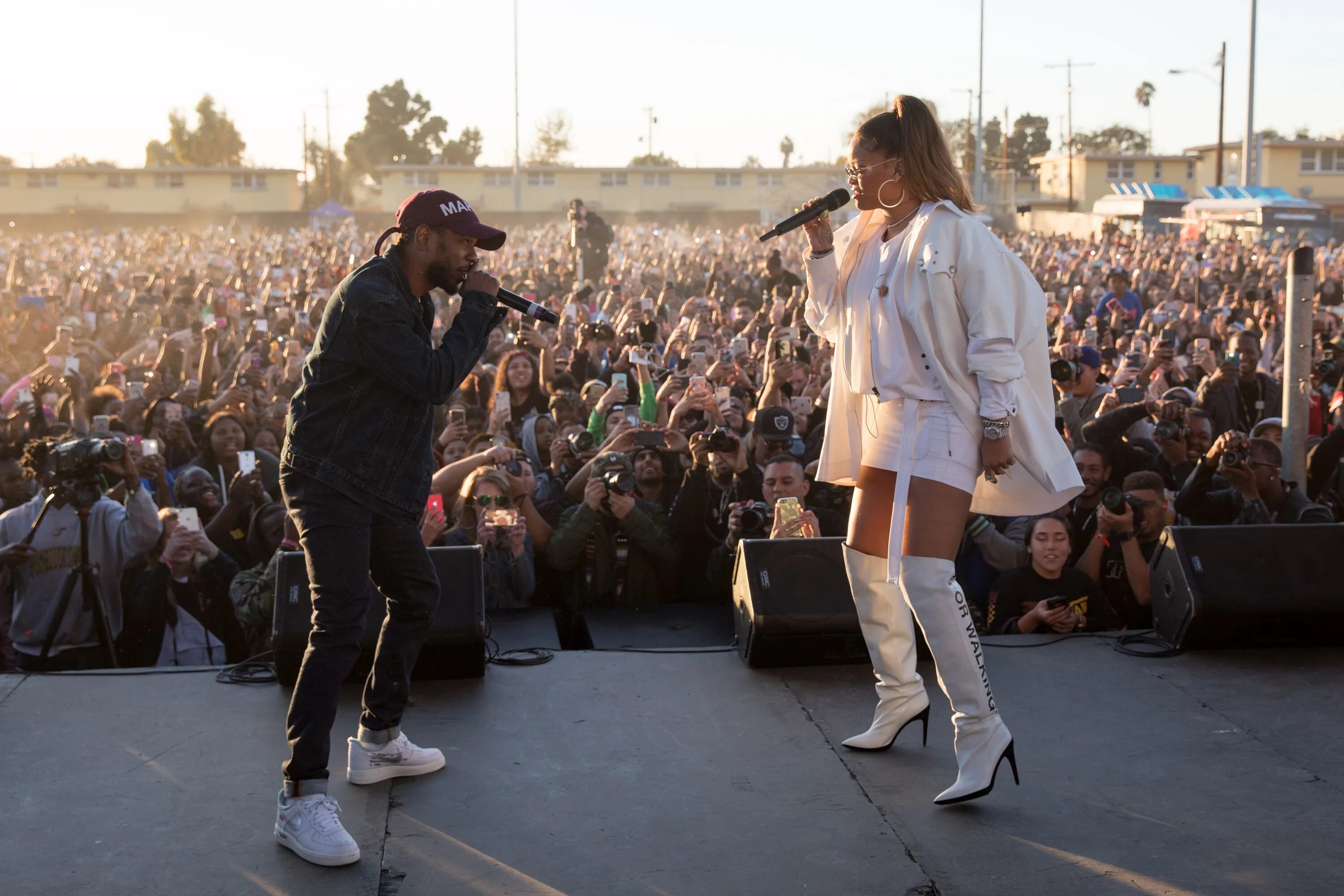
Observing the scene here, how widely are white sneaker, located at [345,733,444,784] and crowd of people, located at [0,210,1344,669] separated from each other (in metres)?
1.64

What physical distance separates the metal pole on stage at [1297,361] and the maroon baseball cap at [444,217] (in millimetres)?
4222

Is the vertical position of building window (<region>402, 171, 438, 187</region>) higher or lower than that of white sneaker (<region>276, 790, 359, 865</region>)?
higher

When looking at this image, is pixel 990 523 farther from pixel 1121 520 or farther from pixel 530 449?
pixel 530 449

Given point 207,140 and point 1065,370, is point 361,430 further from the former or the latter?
point 207,140

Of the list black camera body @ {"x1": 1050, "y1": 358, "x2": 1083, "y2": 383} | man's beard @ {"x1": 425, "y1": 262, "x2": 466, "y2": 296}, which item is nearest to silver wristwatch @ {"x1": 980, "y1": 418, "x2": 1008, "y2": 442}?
man's beard @ {"x1": 425, "y1": 262, "x2": 466, "y2": 296}

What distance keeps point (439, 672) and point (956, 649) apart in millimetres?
1836

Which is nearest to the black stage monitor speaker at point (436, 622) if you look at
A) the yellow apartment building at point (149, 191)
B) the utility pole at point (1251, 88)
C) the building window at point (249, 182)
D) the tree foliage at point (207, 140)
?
the utility pole at point (1251, 88)

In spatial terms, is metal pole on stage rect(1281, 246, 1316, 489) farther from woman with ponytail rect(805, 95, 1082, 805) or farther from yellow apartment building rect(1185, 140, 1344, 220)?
yellow apartment building rect(1185, 140, 1344, 220)

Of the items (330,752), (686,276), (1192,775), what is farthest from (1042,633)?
(686,276)

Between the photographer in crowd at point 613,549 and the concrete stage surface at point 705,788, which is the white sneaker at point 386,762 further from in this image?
the photographer in crowd at point 613,549

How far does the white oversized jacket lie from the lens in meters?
2.93

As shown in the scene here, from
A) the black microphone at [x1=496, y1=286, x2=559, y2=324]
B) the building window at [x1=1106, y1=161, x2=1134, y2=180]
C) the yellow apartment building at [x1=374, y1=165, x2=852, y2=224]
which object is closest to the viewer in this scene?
the black microphone at [x1=496, y1=286, x2=559, y2=324]

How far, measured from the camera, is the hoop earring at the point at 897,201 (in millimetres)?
3096

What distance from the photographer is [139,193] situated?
62188mm
